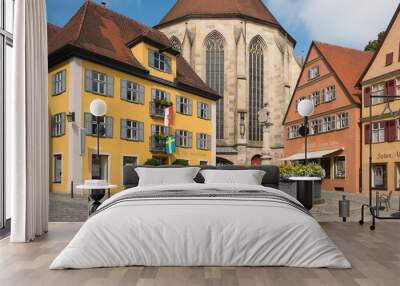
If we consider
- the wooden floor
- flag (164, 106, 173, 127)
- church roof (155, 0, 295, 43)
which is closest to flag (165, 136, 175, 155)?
flag (164, 106, 173, 127)

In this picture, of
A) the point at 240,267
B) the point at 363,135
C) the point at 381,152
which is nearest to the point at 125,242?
the point at 240,267

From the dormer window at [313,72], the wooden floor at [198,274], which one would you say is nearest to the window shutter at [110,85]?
the dormer window at [313,72]

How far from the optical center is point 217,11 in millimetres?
19047

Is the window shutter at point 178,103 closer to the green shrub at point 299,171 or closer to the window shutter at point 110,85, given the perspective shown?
the window shutter at point 110,85

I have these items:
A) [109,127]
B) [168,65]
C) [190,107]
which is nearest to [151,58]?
[168,65]

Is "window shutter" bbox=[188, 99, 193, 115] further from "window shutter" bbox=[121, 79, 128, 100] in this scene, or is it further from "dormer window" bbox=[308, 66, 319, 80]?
"dormer window" bbox=[308, 66, 319, 80]

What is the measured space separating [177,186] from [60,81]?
8.53 meters

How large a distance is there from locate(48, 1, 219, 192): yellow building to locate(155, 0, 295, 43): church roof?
13.3 ft

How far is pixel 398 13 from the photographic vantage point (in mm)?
11734

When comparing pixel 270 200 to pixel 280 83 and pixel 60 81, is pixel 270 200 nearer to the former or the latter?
pixel 60 81

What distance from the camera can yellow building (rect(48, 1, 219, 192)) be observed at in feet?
34.5

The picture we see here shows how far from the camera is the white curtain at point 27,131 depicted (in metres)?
3.63

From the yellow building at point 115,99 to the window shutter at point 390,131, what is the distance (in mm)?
6707

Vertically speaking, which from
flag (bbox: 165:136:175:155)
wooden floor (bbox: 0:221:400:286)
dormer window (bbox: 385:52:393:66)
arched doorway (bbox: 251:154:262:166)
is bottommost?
wooden floor (bbox: 0:221:400:286)
